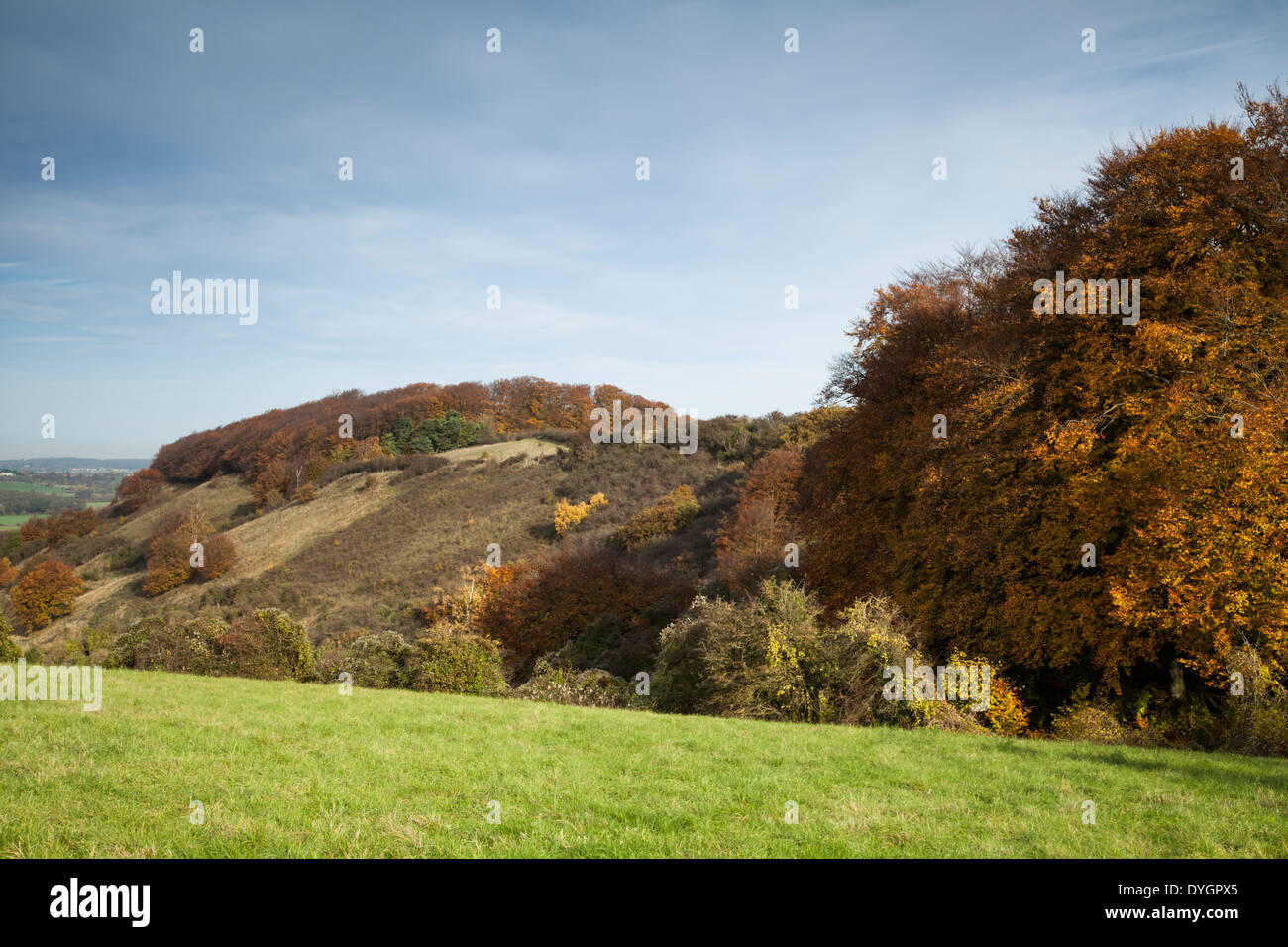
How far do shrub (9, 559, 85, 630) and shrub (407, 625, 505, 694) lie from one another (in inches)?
1951

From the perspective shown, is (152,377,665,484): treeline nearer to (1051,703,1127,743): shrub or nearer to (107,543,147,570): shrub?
(107,543,147,570): shrub

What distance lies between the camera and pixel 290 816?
5.36 meters

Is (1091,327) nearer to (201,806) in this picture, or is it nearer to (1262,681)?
(1262,681)

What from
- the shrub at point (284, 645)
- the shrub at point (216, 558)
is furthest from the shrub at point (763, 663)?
the shrub at point (216, 558)

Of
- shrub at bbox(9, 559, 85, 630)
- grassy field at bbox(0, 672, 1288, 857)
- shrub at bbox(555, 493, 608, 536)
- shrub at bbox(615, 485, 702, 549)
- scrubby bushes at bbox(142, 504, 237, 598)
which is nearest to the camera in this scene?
grassy field at bbox(0, 672, 1288, 857)

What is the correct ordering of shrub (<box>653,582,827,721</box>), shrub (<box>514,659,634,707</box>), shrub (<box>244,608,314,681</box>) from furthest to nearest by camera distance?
shrub (<box>244,608,314,681</box>) < shrub (<box>514,659,634,707</box>) < shrub (<box>653,582,827,721</box>)

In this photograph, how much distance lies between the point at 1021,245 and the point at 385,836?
20.8 meters

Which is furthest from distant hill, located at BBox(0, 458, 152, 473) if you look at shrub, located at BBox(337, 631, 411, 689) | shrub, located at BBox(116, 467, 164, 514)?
shrub, located at BBox(337, 631, 411, 689)

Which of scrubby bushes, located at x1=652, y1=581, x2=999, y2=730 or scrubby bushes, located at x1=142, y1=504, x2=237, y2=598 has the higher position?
scrubby bushes, located at x1=652, y1=581, x2=999, y2=730

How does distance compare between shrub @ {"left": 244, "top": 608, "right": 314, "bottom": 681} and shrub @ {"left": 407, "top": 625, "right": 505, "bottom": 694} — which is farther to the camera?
shrub @ {"left": 244, "top": 608, "right": 314, "bottom": 681}

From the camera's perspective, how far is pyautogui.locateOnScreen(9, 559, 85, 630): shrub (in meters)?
49.8
